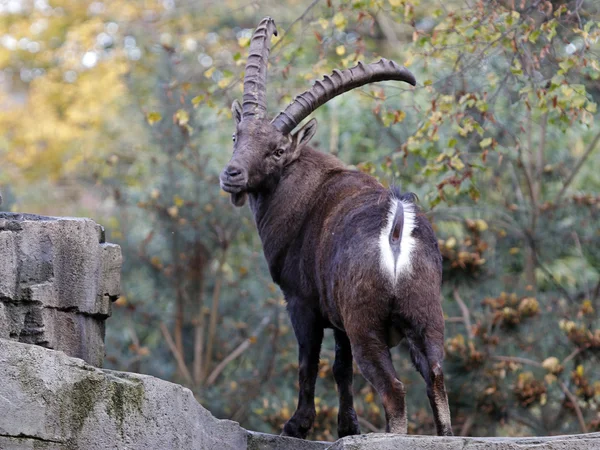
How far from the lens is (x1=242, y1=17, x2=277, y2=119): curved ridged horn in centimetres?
706

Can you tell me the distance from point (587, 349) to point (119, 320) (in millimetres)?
6561

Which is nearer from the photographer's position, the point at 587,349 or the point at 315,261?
the point at 315,261

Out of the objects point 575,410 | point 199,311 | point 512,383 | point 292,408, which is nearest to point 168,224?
point 199,311

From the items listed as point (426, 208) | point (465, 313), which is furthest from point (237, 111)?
point (465, 313)

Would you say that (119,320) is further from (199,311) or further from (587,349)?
(587,349)

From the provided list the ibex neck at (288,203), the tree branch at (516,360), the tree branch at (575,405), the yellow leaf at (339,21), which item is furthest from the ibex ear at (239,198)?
the tree branch at (575,405)

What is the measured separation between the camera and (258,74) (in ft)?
23.9

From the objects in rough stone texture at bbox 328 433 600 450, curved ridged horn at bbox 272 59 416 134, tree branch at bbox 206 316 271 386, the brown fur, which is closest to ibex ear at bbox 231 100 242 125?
the brown fur

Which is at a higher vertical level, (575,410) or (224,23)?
(224,23)

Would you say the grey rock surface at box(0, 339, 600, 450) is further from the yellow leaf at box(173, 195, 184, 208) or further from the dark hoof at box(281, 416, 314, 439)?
the yellow leaf at box(173, 195, 184, 208)

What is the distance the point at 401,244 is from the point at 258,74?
2.36 meters

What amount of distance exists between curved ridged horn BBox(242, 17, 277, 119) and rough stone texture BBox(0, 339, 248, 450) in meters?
2.38

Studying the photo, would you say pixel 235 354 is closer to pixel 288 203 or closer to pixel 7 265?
pixel 288 203

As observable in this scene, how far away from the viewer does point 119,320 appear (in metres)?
13.7
